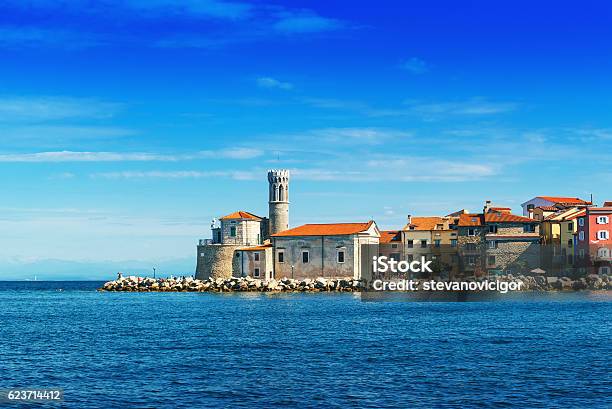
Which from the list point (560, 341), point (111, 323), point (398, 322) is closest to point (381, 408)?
point (560, 341)

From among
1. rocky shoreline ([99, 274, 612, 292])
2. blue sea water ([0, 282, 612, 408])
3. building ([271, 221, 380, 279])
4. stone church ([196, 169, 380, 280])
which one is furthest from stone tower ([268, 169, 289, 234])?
blue sea water ([0, 282, 612, 408])

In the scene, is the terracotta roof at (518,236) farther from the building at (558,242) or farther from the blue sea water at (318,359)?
the blue sea water at (318,359)

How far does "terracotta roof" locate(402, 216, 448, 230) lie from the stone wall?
19.3m

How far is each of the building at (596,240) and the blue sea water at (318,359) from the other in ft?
105

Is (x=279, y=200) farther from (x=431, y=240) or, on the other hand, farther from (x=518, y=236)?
(x=518, y=236)

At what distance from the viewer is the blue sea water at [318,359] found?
22016 millimetres

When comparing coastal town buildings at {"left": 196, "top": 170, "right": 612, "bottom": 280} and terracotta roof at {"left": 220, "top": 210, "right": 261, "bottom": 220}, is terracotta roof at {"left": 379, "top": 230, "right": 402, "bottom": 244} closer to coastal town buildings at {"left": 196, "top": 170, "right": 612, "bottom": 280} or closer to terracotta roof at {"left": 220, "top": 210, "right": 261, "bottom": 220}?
coastal town buildings at {"left": 196, "top": 170, "right": 612, "bottom": 280}

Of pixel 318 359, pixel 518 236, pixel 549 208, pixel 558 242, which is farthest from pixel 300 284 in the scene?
pixel 318 359

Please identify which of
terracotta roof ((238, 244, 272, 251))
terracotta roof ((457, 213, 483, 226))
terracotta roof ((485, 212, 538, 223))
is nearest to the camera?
terracotta roof ((485, 212, 538, 223))

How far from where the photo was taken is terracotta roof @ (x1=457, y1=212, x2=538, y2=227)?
83.4m

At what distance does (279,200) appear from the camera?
307ft

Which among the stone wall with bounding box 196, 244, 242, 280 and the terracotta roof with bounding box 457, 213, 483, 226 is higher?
the terracotta roof with bounding box 457, 213, 483, 226

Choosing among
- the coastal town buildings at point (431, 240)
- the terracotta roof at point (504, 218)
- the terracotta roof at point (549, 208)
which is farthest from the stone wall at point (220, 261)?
the terracotta roof at point (549, 208)
